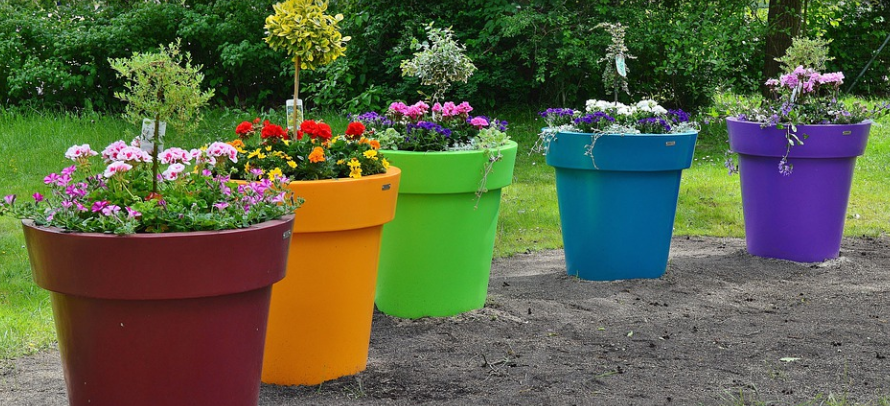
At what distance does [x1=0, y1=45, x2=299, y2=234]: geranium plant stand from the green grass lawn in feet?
4.70

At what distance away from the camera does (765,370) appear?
3.81 meters

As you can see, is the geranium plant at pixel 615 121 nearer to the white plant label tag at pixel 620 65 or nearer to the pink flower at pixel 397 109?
the white plant label tag at pixel 620 65

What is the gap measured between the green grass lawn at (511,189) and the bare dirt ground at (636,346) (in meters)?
0.61

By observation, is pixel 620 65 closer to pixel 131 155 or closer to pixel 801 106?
pixel 801 106

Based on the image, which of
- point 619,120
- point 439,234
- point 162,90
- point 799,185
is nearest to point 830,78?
point 799,185

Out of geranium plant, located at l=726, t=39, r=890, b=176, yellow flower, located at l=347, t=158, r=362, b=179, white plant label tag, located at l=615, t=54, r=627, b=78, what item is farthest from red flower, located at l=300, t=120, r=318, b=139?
geranium plant, located at l=726, t=39, r=890, b=176

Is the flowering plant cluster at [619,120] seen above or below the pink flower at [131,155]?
above

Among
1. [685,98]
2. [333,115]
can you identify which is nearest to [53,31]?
[333,115]

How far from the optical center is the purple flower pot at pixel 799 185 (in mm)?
5336

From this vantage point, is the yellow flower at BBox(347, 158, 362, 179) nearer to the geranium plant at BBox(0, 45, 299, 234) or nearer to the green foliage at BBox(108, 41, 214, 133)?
the geranium plant at BBox(0, 45, 299, 234)

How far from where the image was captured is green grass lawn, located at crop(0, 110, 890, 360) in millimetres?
4738

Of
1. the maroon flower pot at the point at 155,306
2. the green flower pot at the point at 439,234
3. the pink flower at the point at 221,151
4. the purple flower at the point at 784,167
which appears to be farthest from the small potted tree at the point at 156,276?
the purple flower at the point at 784,167

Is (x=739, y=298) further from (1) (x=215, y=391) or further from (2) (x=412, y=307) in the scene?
(1) (x=215, y=391)

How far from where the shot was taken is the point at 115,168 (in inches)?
110
